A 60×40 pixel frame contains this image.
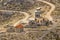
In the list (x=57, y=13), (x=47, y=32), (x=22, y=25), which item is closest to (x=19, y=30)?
(x=22, y=25)

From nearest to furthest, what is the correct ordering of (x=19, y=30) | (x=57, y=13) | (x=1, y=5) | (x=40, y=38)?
(x=40, y=38) < (x=19, y=30) < (x=57, y=13) < (x=1, y=5)

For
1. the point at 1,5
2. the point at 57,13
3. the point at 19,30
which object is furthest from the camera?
the point at 1,5

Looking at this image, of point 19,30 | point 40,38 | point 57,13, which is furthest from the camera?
point 57,13

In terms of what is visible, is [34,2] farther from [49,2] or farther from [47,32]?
[47,32]

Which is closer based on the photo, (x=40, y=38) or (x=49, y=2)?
(x=40, y=38)

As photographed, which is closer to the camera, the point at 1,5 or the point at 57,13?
the point at 57,13

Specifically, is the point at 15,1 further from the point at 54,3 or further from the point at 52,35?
the point at 52,35

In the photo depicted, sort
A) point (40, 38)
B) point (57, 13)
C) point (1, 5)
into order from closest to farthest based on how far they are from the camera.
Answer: point (40, 38) → point (57, 13) → point (1, 5)

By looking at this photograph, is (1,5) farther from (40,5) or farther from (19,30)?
(19,30)

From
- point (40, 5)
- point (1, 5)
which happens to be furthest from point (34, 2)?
point (1, 5)
